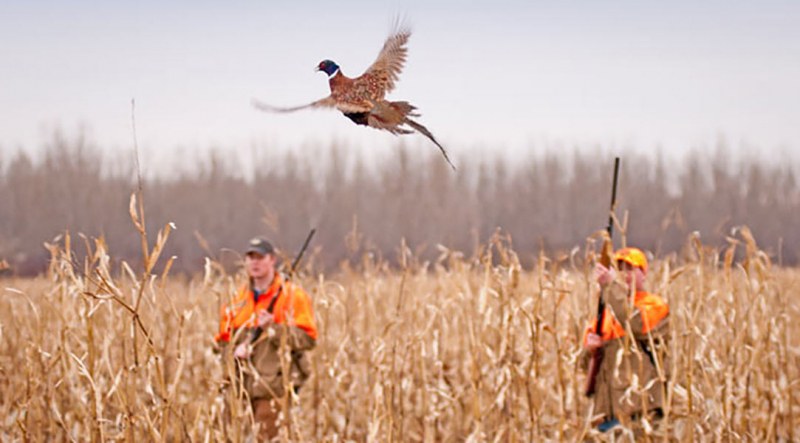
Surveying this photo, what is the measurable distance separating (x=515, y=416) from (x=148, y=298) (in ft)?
6.37

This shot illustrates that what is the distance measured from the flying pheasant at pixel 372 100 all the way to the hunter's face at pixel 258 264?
14.2 ft

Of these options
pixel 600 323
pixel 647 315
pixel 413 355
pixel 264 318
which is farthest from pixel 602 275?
pixel 264 318

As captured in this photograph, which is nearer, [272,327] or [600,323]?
[600,323]

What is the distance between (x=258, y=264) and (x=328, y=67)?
442cm

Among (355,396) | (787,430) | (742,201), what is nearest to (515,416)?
(787,430)

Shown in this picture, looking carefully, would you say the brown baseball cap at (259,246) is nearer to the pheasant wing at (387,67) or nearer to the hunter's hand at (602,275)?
the hunter's hand at (602,275)

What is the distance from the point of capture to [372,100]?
33.0 inches

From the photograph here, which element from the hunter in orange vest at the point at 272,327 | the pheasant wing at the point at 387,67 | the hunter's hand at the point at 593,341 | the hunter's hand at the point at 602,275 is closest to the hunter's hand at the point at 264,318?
the hunter in orange vest at the point at 272,327

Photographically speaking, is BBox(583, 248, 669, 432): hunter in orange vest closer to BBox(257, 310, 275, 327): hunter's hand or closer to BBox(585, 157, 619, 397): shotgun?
BBox(585, 157, 619, 397): shotgun

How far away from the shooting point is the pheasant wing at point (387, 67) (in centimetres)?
89

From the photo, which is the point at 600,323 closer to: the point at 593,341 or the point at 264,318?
the point at 593,341

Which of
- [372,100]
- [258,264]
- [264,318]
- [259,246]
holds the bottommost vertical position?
[264,318]

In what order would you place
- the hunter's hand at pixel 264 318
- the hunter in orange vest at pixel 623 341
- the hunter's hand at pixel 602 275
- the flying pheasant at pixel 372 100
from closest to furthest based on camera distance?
the flying pheasant at pixel 372 100, the hunter's hand at pixel 602 275, the hunter in orange vest at pixel 623 341, the hunter's hand at pixel 264 318

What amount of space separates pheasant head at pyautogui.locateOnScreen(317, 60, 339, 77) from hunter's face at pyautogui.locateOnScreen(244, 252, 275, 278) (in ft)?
14.3
